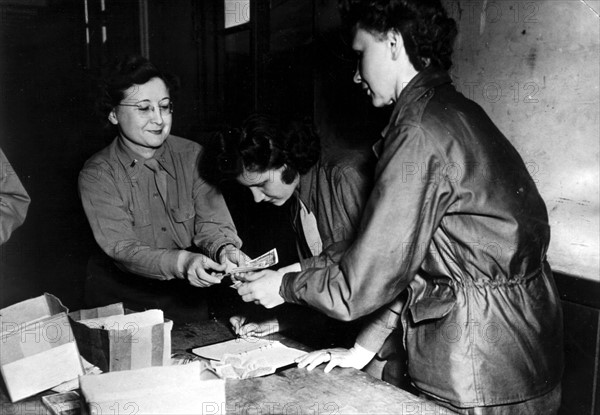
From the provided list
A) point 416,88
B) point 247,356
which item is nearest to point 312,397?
point 247,356

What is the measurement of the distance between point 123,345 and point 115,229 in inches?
47.1

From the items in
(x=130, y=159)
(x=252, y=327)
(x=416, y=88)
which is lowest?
(x=252, y=327)

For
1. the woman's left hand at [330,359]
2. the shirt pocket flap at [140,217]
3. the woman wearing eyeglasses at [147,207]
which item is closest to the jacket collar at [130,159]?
the woman wearing eyeglasses at [147,207]

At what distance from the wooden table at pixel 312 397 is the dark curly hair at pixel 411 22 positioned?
1.00 meters

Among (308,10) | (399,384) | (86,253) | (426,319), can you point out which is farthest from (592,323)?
(86,253)

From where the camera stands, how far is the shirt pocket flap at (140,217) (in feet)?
9.34

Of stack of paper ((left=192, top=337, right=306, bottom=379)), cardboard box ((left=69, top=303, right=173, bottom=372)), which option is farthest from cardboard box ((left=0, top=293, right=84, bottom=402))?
stack of paper ((left=192, top=337, right=306, bottom=379))

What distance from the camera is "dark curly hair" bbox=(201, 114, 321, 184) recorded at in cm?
238

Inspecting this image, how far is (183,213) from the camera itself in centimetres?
295

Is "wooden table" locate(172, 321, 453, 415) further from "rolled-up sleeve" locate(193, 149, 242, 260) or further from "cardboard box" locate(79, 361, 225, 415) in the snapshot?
"rolled-up sleeve" locate(193, 149, 242, 260)

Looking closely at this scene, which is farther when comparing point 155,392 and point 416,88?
point 416,88

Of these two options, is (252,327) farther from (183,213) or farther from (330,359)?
(183,213)

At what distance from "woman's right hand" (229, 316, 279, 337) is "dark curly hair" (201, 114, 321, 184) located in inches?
24.9

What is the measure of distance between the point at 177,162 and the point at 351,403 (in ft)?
6.02
